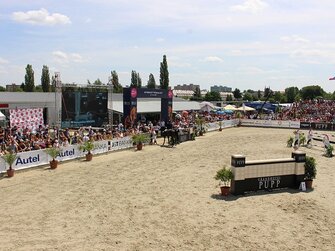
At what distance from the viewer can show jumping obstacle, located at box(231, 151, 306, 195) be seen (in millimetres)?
13453

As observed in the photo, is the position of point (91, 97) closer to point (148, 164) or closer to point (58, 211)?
point (148, 164)

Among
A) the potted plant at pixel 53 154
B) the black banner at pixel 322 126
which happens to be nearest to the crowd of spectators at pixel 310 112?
the black banner at pixel 322 126

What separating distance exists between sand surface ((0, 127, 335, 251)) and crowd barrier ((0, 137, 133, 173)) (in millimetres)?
701

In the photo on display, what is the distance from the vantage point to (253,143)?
28969 mm

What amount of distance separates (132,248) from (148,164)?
1120 centimetres

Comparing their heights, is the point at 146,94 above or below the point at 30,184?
above

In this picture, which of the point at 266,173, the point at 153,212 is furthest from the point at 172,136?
the point at 153,212

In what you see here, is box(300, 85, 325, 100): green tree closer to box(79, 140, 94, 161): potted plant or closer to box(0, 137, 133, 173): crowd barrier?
box(0, 137, 133, 173): crowd barrier

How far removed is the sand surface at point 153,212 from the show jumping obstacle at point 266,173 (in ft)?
1.49

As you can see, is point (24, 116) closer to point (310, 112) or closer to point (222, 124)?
point (222, 124)

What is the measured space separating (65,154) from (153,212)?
35.6ft

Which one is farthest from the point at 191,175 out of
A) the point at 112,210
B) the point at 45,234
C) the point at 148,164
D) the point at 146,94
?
the point at 146,94

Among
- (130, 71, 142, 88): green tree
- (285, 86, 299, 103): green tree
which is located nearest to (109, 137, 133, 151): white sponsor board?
(130, 71, 142, 88): green tree

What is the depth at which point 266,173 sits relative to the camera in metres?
14.1
